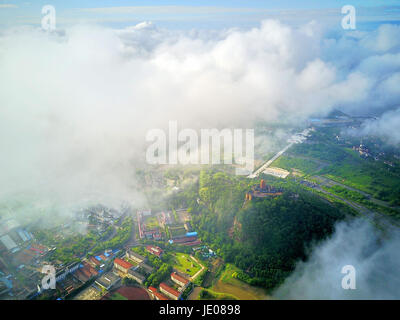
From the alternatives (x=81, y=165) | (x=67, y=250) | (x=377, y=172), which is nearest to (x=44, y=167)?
(x=81, y=165)

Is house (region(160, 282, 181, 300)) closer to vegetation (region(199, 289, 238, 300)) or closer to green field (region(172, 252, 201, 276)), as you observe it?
vegetation (region(199, 289, 238, 300))

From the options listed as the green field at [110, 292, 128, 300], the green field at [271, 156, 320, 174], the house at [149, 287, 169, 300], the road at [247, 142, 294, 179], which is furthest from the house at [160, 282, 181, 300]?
the green field at [271, 156, 320, 174]

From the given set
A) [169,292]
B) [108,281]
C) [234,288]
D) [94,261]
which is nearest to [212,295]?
[234,288]

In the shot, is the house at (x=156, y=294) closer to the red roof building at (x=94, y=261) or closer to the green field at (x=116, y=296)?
the green field at (x=116, y=296)

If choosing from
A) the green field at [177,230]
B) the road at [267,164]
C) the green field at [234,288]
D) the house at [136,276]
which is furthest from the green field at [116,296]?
the road at [267,164]

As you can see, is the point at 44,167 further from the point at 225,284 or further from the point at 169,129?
the point at 225,284

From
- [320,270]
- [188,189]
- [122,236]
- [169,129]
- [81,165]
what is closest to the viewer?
[320,270]
